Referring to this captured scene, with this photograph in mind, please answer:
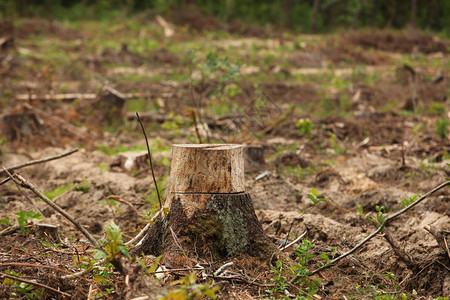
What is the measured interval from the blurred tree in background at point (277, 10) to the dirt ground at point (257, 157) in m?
9.40

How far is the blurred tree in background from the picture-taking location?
2544 centimetres

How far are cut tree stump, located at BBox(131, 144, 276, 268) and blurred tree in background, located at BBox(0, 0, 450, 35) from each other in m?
22.2

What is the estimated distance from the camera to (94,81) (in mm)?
12695

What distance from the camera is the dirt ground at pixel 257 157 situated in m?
3.01

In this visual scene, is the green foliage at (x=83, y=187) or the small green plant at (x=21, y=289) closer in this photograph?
the small green plant at (x=21, y=289)

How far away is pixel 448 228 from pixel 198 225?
6.39 feet

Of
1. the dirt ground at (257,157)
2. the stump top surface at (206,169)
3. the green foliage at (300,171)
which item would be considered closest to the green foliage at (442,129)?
the dirt ground at (257,157)

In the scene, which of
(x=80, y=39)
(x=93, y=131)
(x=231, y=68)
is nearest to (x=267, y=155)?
(x=231, y=68)

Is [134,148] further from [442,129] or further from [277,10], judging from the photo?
[277,10]

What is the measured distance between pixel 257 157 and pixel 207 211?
10.3 feet

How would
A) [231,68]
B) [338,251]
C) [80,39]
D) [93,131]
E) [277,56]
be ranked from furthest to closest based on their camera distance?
[80,39], [277,56], [93,131], [231,68], [338,251]

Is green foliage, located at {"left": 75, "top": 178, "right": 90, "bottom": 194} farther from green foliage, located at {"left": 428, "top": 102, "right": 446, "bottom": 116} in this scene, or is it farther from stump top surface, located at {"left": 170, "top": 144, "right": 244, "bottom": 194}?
green foliage, located at {"left": 428, "top": 102, "right": 446, "bottom": 116}

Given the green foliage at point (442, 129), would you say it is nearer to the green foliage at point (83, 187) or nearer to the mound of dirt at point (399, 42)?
the green foliage at point (83, 187)

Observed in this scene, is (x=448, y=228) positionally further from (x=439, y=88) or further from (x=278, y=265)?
(x=439, y=88)
